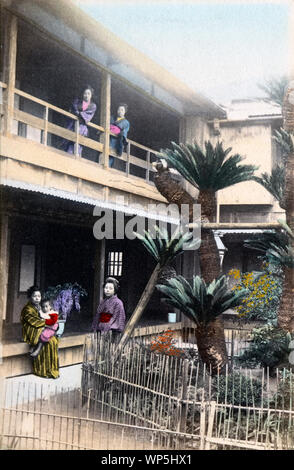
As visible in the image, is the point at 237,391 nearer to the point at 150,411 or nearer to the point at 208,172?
the point at 150,411

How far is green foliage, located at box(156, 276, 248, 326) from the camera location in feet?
22.1

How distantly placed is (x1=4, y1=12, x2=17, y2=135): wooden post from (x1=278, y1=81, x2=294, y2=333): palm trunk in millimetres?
4268

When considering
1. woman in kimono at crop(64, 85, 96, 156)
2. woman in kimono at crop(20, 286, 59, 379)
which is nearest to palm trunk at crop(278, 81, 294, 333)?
woman in kimono at crop(20, 286, 59, 379)

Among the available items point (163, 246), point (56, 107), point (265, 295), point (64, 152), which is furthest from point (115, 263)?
point (163, 246)

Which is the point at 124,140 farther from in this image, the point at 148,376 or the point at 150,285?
the point at 148,376

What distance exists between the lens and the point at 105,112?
1111 centimetres

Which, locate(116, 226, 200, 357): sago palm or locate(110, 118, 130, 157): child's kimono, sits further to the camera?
locate(110, 118, 130, 157): child's kimono

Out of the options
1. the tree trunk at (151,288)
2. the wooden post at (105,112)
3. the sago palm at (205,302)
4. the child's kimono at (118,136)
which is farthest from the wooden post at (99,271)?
the sago palm at (205,302)

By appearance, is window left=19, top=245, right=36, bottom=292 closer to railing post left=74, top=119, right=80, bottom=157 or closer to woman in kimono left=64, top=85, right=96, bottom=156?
woman in kimono left=64, top=85, right=96, bottom=156

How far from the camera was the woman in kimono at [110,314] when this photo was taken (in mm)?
8820

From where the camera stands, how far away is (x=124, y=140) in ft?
39.2

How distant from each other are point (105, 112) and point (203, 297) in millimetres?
5773

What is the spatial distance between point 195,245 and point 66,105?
6841 mm

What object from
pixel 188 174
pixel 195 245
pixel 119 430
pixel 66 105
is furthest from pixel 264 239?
pixel 66 105
